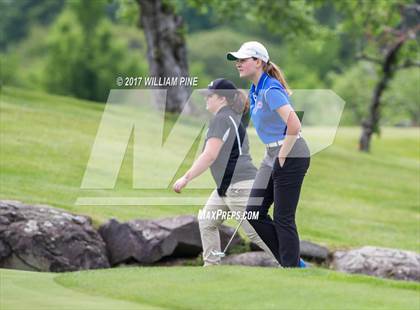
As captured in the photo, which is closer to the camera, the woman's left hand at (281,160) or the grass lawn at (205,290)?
the grass lawn at (205,290)

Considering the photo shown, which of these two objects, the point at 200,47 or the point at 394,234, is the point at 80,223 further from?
the point at 200,47

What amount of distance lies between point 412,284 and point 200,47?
388 ft

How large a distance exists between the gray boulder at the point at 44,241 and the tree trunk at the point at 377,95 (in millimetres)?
23295

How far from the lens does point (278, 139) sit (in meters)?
11.2

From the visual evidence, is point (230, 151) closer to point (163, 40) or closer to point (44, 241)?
point (44, 241)

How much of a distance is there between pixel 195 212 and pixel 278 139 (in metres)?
8.25

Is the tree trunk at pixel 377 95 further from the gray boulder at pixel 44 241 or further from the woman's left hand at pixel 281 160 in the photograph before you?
the woman's left hand at pixel 281 160

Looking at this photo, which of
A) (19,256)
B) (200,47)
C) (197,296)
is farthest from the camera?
(200,47)

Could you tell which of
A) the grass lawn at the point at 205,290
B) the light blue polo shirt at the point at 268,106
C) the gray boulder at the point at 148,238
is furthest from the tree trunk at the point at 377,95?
the grass lawn at the point at 205,290

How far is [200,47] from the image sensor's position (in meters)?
128

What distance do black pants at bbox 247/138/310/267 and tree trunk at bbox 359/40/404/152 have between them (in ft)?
82.8

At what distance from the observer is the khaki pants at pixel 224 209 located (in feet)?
39.4

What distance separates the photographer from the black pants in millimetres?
11148

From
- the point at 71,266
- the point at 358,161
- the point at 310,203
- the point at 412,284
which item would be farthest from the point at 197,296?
the point at 358,161
